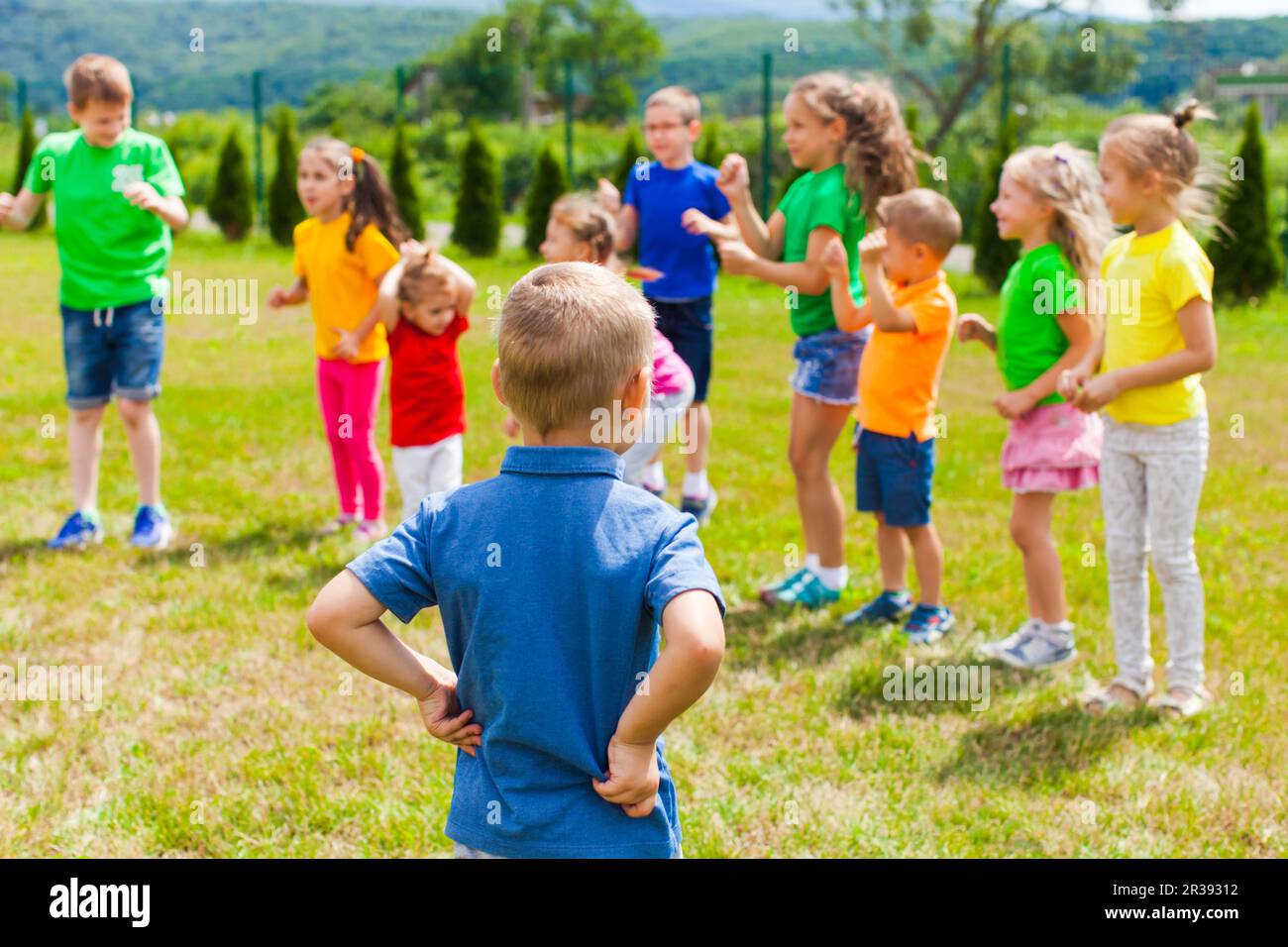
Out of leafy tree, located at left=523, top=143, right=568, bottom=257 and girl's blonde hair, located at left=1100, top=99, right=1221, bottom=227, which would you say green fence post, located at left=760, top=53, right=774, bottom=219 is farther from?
girl's blonde hair, located at left=1100, top=99, right=1221, bottom=227

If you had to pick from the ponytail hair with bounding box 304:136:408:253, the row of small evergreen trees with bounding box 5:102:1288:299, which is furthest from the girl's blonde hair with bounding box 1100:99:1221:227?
the row of small evergreen trees with bounding box 5:102:1288:299

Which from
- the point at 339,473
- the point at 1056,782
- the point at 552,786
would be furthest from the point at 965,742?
the point at 339,473

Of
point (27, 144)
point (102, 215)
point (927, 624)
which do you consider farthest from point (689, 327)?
point (27, 144)

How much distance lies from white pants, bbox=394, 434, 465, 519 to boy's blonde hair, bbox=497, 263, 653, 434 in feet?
11.4

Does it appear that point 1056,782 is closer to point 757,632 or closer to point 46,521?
point 757,632

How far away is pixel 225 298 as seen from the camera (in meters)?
15.1

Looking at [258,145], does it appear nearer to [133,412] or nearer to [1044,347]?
[133,412]

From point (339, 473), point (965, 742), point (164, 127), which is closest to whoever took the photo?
point (965, 742)

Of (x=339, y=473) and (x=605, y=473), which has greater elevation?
(x=605, y=473)

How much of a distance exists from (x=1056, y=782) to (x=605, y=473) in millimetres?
2425

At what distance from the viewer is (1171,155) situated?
13.2 ft

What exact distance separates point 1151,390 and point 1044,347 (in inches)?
19.6

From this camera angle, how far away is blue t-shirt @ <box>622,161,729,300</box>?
21.2 ft

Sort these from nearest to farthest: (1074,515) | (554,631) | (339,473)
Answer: (554,631) → (339,473) → (1074,515)
